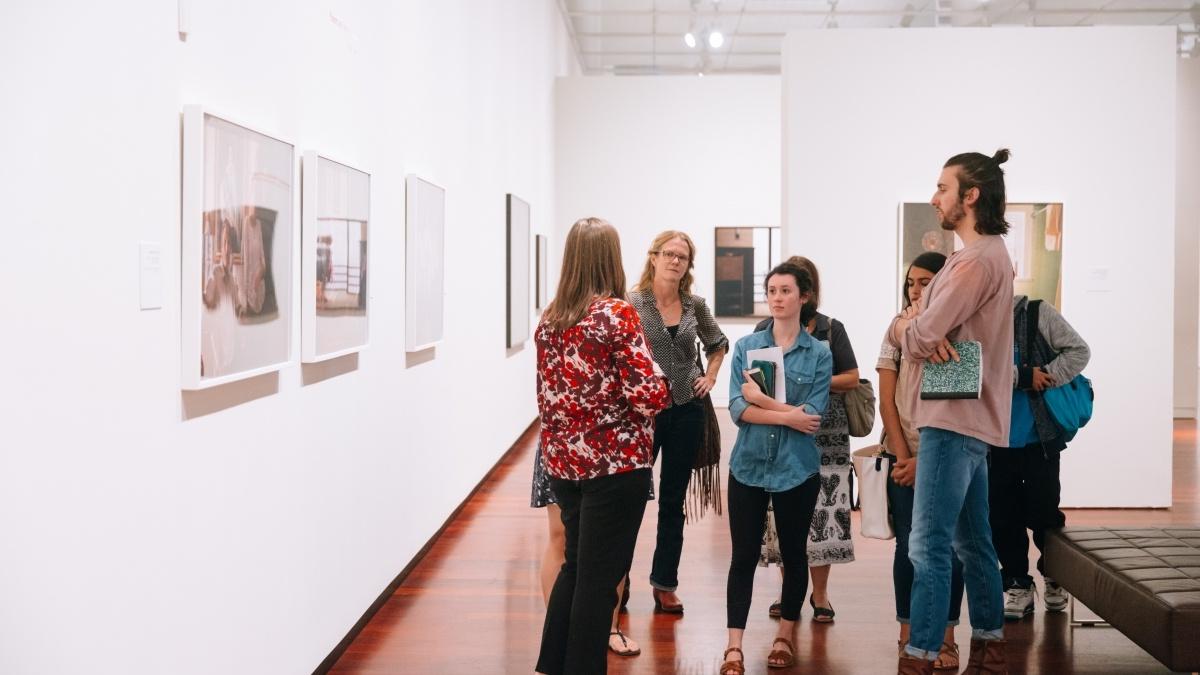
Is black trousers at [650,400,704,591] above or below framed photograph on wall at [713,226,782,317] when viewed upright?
below

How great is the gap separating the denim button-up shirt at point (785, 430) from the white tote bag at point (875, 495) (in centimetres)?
29

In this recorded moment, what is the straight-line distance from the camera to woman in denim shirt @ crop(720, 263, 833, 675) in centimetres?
358

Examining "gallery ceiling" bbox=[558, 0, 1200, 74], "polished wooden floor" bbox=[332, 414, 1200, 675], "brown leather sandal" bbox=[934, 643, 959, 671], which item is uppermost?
"gallery ceiling" bbox=[558, 0, 1200, 74]

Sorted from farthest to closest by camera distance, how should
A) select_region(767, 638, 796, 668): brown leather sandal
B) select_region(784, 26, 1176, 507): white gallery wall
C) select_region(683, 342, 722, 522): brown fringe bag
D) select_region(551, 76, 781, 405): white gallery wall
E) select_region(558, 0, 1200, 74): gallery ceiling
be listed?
select_region(551, 76, 781, 405): white gallery wall → select_region(558, 0, 1200, 74): gallery ceiling → select_region(784, 26, 1176, 507): white gallery wall → select_region(683, 342, 722, 522): brown fringe bag → select_region(767, 638, 796, 668): brown leather sandal

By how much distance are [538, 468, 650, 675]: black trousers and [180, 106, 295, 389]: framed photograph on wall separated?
0.98 m

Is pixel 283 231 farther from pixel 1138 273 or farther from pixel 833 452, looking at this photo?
pixel 1138 273

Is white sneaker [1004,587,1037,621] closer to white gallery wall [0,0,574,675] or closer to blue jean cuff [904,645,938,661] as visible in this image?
blue jean cuff [904,645,938,661]

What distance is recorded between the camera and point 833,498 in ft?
14.1

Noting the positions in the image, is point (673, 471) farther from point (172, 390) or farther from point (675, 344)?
point (172, 390)

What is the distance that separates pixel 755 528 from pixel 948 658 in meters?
0.93

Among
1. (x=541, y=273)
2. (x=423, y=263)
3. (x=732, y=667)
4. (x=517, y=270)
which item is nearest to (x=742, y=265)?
(x=541, y=273)

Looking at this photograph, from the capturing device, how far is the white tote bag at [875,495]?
12.6 ft

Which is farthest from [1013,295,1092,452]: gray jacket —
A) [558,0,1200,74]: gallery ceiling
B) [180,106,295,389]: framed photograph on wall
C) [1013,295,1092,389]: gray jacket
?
[558,0,1200,74]: gallery ceiling

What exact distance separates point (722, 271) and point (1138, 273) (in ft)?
21.1
